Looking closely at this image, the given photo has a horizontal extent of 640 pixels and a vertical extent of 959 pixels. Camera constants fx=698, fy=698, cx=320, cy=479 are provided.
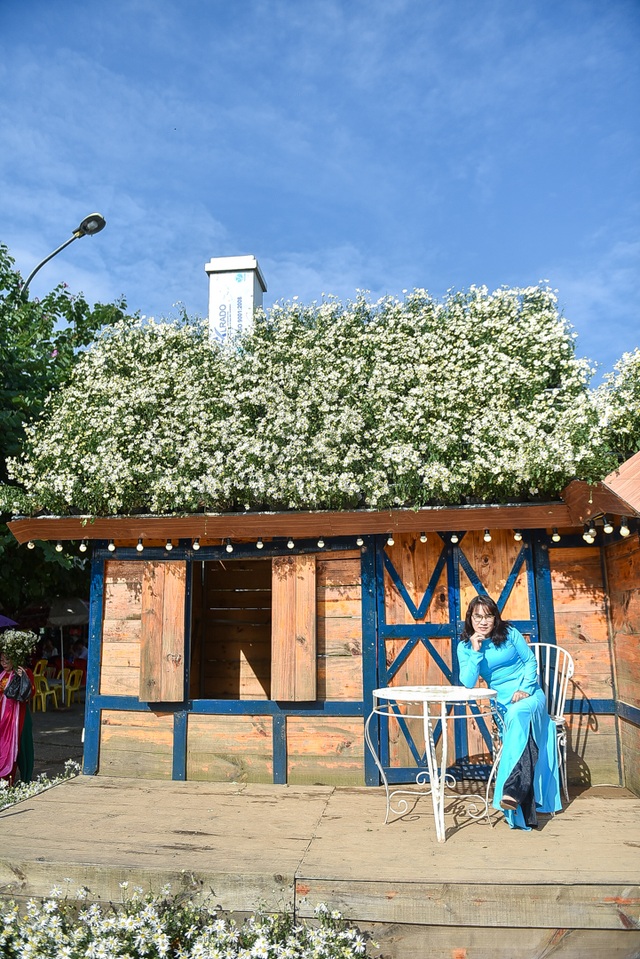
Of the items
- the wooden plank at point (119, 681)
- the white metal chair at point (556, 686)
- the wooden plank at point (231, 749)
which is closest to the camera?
the white metal chair at point (556, 686)

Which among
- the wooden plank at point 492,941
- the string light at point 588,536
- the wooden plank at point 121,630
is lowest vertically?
the wooden plank at point 492,941

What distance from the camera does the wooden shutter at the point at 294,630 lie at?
641cm

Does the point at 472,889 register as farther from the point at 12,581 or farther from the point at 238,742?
the point at 12,581

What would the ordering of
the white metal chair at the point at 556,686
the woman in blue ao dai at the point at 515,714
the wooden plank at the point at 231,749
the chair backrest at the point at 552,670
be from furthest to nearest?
the wooden plank at the point at 231,749 < the chair backrest at the point at 552,670 < the white metal chair at the point at 556,686 < the woman in blue ao dai at the point at 515,714

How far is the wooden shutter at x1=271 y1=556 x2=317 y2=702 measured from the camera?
6410 millimetres

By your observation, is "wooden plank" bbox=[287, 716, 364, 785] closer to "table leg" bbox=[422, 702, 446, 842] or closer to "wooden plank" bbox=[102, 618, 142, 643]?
"table leg" bbox=[422, 702, 446, 842]

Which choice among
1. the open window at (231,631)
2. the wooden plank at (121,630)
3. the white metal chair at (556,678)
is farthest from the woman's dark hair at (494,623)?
the open window at (231,631)

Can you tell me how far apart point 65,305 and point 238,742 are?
9.37 meters

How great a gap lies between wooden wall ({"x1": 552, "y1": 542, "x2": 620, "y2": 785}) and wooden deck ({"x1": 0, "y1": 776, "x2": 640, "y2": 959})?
474mm

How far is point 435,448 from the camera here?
262 inches

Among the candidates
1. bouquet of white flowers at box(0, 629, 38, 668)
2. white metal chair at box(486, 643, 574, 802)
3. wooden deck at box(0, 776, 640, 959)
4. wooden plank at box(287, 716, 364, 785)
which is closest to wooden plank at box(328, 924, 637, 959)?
wooden deck at box(0, 776, 640, 959)

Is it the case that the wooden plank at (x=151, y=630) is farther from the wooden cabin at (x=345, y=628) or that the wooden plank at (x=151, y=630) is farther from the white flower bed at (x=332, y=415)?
the white flower bed at (x=332, y=415)

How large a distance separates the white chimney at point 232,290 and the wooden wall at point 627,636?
5.70m

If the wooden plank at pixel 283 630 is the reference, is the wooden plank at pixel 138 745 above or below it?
below
